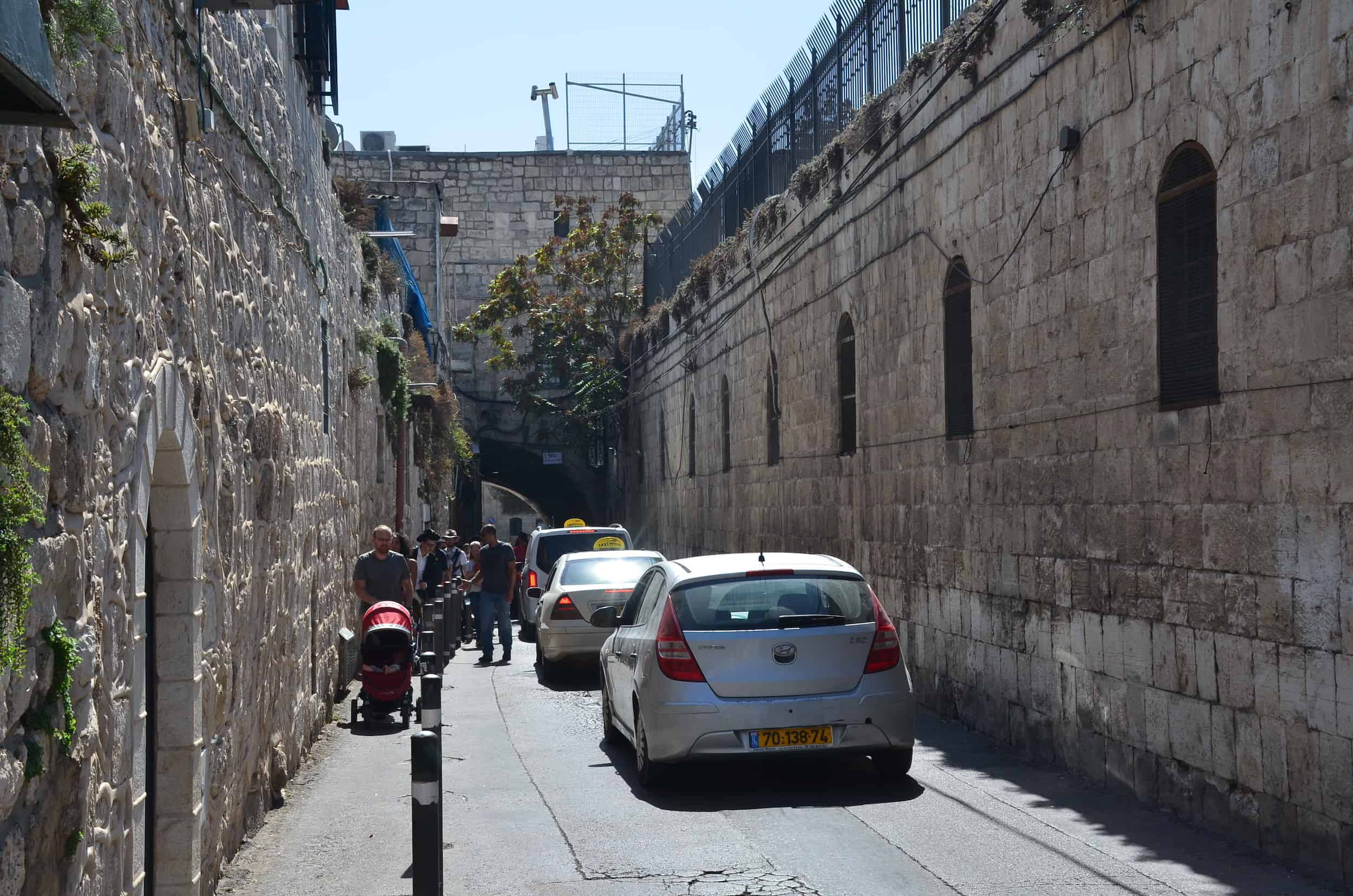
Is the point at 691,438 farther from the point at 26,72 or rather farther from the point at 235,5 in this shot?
the point at 26,72

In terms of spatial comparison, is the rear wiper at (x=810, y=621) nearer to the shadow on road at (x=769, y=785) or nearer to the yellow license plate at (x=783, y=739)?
the yellow license plate at (x=783, y=739)

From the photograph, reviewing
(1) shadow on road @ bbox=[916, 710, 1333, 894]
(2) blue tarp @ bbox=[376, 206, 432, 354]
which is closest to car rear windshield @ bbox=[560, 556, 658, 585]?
(1) shadow on road @ bbox=[916, 710, 1333, 894]

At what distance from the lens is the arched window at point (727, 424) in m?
22.4

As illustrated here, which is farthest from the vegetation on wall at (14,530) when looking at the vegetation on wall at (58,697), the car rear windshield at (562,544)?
the car rear windshield at (562,544)

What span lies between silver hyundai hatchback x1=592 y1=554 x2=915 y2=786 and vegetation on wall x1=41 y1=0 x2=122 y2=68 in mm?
5531

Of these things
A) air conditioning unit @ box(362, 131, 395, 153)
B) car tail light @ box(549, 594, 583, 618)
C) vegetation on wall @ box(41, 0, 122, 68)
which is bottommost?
car tail light @ box(549, 594, 583, 618)

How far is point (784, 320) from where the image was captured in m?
18.4

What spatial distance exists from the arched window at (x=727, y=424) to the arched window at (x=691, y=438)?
9.02 ft

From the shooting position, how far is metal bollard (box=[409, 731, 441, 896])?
16.8ft

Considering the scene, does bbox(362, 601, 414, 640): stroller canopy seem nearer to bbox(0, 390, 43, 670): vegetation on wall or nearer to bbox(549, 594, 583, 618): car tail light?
bbox(549, 594, 583, 618): car tail light

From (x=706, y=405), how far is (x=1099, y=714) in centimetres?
1588

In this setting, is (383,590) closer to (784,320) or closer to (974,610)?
(974,610)

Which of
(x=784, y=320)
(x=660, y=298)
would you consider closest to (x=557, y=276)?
(x=660, y=298)

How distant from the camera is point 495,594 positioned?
1788 centimetres
